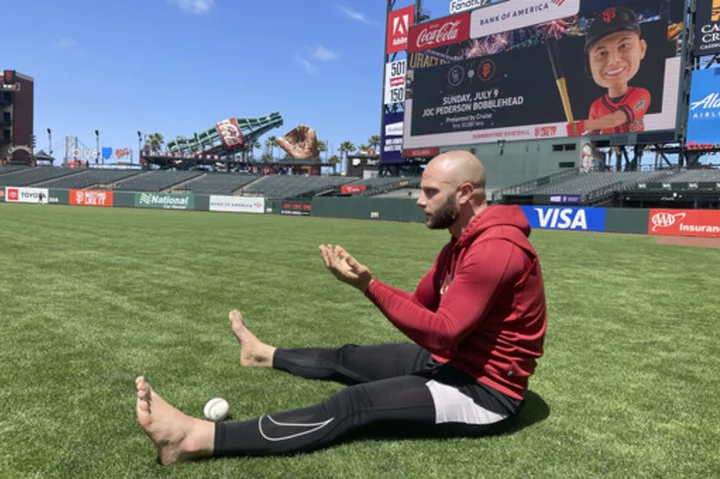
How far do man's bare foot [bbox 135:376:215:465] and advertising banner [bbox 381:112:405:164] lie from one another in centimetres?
4864

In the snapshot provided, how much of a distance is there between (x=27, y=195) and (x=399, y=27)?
42723 millimetres

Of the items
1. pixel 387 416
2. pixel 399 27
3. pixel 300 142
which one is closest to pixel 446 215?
pixel 387 416

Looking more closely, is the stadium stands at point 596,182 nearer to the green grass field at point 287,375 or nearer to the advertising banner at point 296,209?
the advertising banner at point 296,209

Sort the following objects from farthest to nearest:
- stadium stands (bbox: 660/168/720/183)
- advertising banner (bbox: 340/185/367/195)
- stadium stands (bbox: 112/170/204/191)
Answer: stadium stands (bbox: 112/170/204/191) → advertising banner (bbox: 340/185/367/195) → stadium stands (bbox: 660/168/720/183)

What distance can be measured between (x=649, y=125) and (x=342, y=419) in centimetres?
3684

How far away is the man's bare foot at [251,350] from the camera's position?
3.88 m

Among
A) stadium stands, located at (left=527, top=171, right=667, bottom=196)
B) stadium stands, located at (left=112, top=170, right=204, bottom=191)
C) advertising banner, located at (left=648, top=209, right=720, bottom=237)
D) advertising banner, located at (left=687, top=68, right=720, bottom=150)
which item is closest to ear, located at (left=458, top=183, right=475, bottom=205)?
advertising banner, located at (left=648, top=209, right=720, bottom=237)

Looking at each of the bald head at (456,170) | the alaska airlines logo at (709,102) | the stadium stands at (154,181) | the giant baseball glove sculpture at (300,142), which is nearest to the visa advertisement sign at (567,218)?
the alaska airlines logo at (709,102)

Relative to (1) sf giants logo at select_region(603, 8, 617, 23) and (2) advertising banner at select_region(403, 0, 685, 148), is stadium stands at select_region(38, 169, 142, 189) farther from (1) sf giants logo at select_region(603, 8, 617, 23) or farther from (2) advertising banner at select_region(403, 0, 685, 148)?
(1) sf giants logo at select_region(603, 8, 617, 23)

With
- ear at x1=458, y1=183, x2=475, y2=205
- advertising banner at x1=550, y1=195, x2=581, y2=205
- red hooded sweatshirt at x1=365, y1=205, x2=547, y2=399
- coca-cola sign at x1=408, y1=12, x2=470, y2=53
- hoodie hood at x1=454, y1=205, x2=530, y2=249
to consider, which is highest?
coca-cola sign at x1=408, y1=12, x2=470, y2=53

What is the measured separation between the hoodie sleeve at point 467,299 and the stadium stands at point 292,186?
173 feet

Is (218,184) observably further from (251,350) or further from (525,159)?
(251,350)

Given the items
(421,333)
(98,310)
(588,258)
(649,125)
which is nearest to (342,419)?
(421,333)

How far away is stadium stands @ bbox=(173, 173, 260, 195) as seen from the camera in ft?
197
